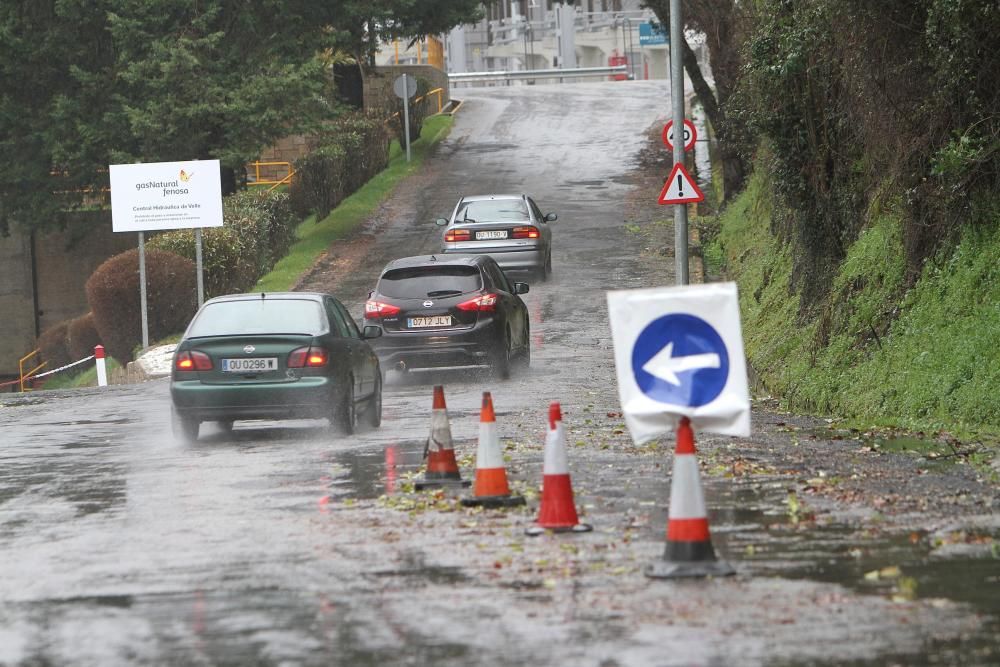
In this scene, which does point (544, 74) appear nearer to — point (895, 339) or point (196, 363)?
point (895, 339)

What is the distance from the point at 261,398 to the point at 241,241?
21.6 m

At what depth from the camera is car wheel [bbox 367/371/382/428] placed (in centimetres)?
1780

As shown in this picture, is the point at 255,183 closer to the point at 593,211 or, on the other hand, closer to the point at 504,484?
the point at 593,211

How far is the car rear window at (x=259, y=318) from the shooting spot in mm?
16562

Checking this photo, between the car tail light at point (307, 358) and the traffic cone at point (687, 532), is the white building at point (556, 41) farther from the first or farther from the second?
the traffic cone at point (687, 532)

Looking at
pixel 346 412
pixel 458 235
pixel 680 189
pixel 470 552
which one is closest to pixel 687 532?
pixel 470 552

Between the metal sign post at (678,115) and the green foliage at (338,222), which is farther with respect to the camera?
the green foliage at (338,222)

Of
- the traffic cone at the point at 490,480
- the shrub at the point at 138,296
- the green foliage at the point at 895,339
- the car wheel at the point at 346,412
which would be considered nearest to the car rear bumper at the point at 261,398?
the car wheel at the point at 346,412

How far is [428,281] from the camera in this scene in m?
22.3

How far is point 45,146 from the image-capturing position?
44.7 m

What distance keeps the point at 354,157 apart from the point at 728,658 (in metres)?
42.6

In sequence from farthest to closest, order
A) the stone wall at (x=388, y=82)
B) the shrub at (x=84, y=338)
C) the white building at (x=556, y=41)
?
1. the white building at (x=556, y=41)
2. the stone wall at (x=388, y=82)
3. the shrub at (x=84, y=338)

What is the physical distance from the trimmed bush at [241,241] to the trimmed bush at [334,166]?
120 inches

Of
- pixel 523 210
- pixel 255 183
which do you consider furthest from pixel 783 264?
pixel 255 183
